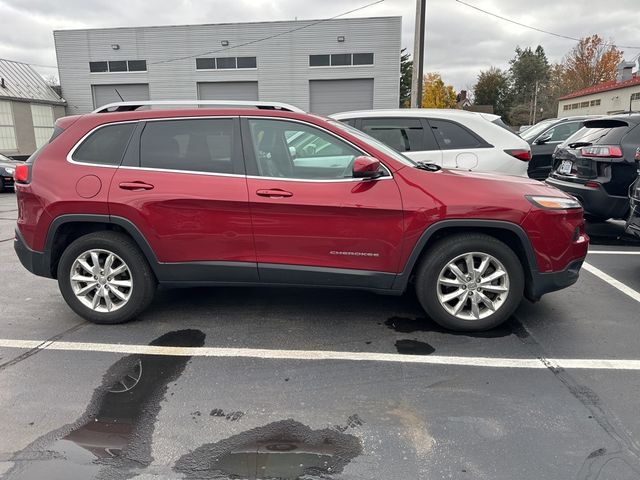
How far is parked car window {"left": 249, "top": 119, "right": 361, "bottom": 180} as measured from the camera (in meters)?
3.78

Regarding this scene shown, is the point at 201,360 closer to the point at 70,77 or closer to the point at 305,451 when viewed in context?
the point at 305,451

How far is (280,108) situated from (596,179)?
4624 mm

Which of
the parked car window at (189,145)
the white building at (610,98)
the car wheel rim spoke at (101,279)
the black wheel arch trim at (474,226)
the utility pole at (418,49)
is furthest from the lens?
the white building at (610,98)

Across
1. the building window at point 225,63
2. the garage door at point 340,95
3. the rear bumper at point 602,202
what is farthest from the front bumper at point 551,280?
the building window at point 225,63

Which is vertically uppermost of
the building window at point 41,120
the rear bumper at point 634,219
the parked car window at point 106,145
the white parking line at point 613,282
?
the building window at point 41,120

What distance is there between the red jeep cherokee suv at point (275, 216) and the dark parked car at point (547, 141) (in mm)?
7736

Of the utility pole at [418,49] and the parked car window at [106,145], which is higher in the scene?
the utility pole at [418,49]

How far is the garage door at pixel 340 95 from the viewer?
29.1 meters

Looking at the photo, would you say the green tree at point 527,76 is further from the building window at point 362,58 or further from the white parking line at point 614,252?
the white parking line at point 614,252

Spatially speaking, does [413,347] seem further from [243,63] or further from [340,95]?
[243,63]

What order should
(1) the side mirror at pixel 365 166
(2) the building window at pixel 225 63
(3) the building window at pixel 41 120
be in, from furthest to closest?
(2) the building window at pixel 225 63 → (3) the building window at pixel 41 120 → (1) the side mirror at pixel 365 166

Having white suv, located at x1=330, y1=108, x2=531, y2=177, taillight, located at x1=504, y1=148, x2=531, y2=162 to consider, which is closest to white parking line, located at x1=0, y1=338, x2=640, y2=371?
white suv, located at x1=330, y1=108, x2=531, y2=177

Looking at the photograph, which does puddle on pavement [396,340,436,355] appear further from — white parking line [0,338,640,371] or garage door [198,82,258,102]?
garage door [198,82,258,102]

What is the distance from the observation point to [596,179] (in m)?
6.37
